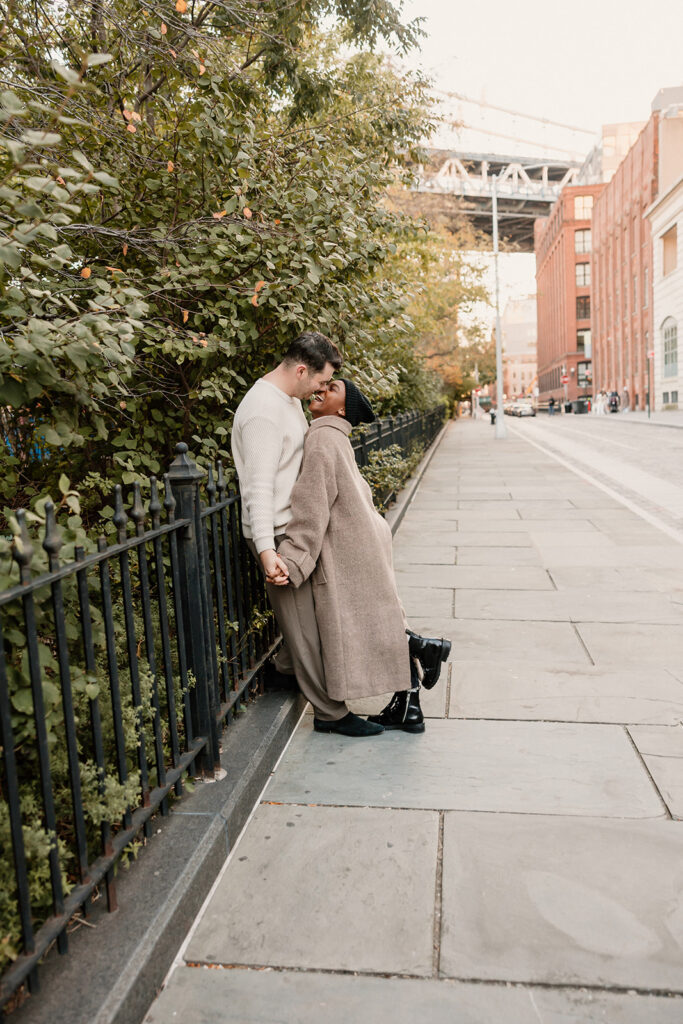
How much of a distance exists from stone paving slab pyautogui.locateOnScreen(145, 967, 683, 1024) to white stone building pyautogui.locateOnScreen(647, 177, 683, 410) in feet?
170

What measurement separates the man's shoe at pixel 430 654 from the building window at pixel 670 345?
171 ft

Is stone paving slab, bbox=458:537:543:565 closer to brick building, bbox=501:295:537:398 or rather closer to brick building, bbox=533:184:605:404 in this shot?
brick building, bbox=533:184:605:404

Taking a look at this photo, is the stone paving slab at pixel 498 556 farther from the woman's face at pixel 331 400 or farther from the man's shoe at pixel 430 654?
the woman's face at pixel 331 400

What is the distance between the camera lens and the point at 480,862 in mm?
2844

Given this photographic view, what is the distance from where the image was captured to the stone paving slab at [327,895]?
2.41 m

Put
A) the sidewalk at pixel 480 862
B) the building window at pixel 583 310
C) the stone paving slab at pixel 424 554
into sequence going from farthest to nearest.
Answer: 1. the building window at pixel 583 310
2. the stone paving slab at pixel 424 554
3. the sidewalk at pixel 480 862

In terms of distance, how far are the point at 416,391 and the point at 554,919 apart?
1838 centimetres

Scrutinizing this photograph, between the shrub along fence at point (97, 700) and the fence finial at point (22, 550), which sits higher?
the fence finial at point (22, 550)

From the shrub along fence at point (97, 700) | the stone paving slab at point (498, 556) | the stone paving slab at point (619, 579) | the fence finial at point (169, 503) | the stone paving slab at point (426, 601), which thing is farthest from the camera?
the stone paving slab at point (498, 556)

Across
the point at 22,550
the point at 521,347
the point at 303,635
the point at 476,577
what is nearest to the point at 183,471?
the point at 303,635

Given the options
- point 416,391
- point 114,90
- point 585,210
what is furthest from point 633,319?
point 114,90

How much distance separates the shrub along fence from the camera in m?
2.06

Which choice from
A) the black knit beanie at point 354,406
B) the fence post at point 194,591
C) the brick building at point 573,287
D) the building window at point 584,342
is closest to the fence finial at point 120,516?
the fence post at point 194,591

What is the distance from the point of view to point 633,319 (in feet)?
214
